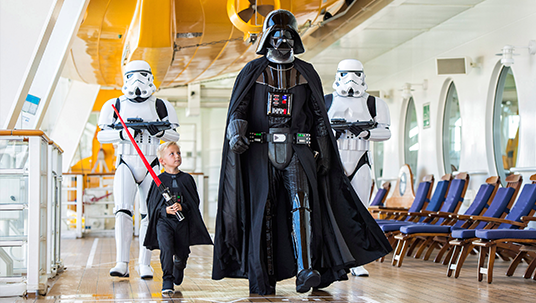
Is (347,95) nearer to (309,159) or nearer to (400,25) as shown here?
(309,159)

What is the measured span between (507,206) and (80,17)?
17.4 ft

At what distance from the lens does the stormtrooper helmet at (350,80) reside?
569cm

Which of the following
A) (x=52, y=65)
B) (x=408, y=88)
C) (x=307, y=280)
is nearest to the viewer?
(x=307, y=280)

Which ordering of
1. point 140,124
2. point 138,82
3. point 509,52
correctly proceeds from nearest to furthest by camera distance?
point 140,124 → point 138,82 → point 509,52

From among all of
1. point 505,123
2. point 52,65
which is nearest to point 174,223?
point 52,65

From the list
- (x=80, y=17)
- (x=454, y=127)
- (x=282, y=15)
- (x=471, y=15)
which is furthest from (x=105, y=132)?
(x=454, y=127)

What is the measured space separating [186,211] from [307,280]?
110 cm

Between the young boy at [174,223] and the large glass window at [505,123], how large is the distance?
6.54 meters

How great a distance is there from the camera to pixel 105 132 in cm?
512

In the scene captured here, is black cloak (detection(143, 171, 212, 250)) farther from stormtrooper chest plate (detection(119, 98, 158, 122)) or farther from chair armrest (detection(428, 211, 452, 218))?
chair armrest (detection(428, 211, 452, 218))

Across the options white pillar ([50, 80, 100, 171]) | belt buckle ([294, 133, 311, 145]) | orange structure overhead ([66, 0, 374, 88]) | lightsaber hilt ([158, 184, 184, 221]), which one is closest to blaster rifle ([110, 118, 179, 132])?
lightsaber hilt ([158, 184, 184, 221])

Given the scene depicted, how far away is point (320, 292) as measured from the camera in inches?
166

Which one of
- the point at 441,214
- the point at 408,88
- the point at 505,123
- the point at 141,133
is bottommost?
the point at 441,214

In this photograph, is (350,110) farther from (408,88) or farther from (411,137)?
(411,137)
